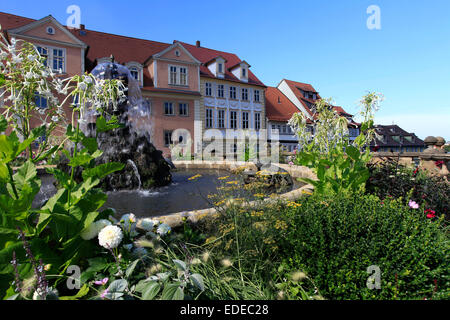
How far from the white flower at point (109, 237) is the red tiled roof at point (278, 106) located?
29423mm

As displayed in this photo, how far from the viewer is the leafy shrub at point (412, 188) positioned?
159 inches

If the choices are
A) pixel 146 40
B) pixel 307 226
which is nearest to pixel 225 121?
pixel 146 40

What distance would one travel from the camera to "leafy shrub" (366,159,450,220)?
403 centimetres

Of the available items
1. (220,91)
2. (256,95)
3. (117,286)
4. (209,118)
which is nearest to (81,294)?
(117,286)

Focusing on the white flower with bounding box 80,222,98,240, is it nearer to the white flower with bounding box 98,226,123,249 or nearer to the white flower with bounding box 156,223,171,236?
the white flower with bounding box 98,226,123,249

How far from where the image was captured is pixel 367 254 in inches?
81.8

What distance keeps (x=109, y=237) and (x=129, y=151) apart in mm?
5297

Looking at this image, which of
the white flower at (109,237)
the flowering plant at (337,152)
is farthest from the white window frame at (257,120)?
the white flower at (109,237)

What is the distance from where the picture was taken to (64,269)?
179 centimetres

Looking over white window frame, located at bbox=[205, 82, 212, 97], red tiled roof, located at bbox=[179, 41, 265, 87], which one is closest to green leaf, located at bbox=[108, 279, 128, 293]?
white window frame, located at bbox=[205, 82, 212, 97]

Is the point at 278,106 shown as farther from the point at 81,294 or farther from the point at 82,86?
the point at 81,294

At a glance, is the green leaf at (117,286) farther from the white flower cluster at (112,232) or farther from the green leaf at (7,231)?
the green leaf at (7,231)

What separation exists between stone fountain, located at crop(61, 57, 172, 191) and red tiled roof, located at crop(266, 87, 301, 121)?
2449 cm
